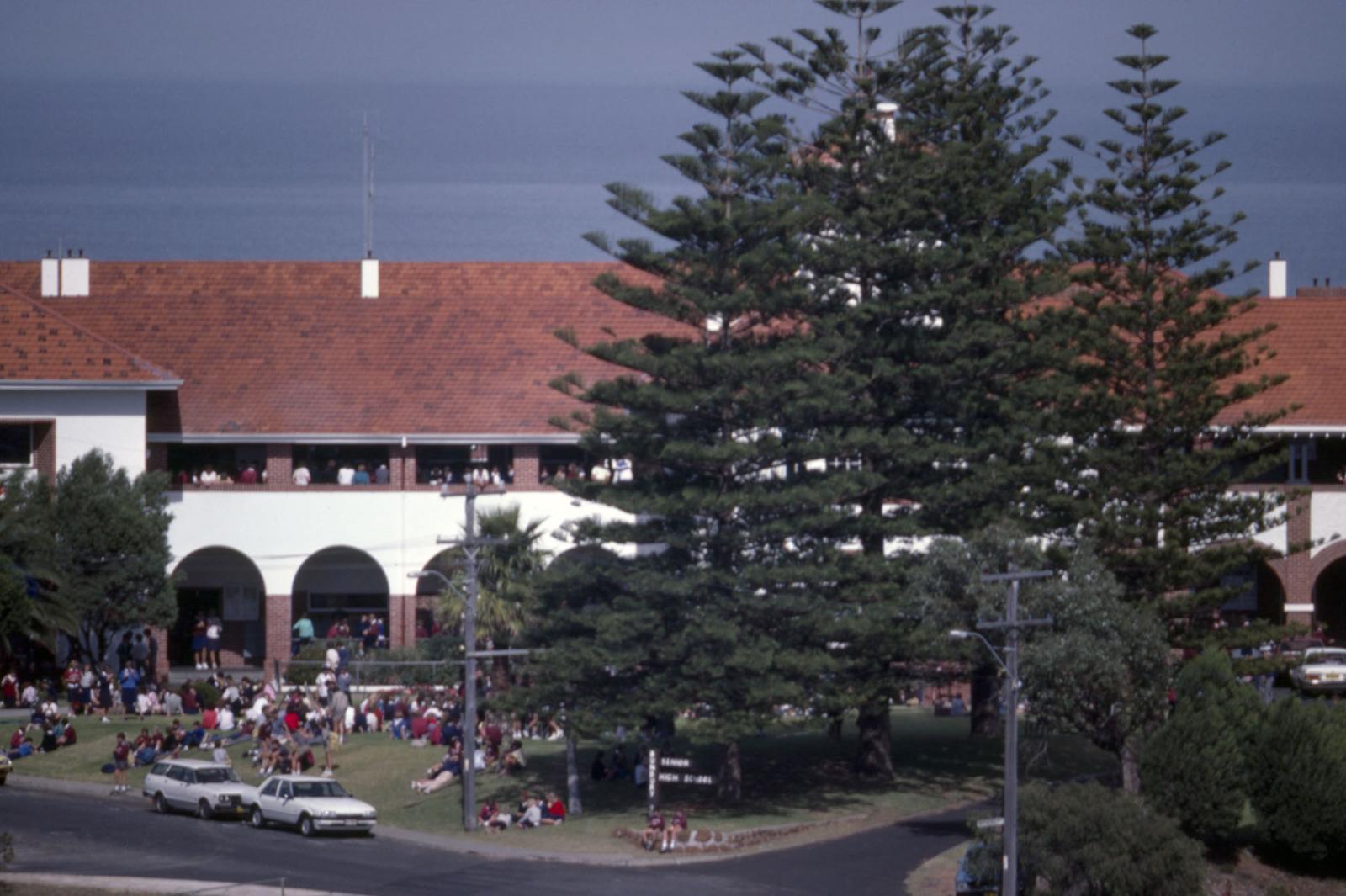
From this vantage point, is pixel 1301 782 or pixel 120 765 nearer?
pixel 1301 782

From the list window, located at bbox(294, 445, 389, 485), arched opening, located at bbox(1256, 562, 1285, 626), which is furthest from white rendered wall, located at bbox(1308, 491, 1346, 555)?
window, located at bbox(294, 445, 389, 485)

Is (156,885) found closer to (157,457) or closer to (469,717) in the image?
(469,717)

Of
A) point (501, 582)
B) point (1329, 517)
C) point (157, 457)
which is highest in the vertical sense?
point (157, 457)

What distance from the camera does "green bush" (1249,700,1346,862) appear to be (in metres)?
40.1

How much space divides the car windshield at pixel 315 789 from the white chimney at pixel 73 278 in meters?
27.0

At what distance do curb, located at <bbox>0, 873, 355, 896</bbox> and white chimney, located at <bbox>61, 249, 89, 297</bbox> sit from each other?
30.8 metres

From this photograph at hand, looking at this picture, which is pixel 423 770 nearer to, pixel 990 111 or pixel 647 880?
pixel 647 880

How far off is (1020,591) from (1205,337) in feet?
68.7

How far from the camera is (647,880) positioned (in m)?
37.1

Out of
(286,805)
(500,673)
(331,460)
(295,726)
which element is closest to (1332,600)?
(500,673)

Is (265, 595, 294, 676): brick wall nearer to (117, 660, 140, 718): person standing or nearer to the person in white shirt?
(117, 660, 140, 718): person standing

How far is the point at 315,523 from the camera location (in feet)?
194

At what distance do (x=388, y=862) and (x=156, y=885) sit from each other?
4.67 metres

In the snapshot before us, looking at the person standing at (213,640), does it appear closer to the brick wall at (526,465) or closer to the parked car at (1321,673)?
the brick wall at (526,465)
